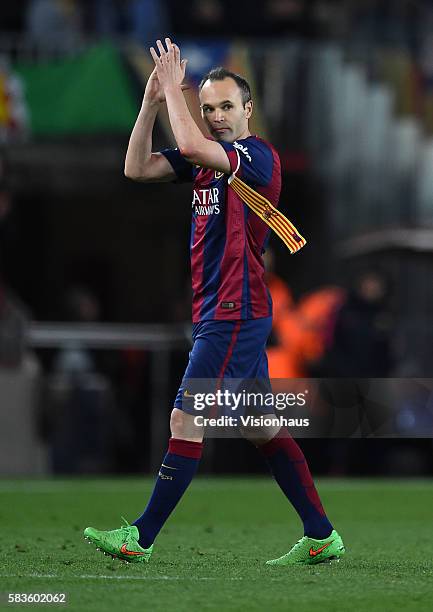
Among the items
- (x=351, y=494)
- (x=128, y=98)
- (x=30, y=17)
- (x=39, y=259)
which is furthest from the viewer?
(x=39, y=259)

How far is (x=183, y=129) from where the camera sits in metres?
6.94

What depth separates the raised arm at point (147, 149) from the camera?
24.1ft

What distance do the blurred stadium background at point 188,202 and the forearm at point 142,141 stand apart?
16.1ft

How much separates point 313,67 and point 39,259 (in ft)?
18.7

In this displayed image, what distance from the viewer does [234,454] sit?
47.1 feet

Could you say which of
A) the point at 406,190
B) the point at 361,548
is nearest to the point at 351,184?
the point at 406,190

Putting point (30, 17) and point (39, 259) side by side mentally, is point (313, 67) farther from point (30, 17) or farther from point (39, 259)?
point (39, 259)

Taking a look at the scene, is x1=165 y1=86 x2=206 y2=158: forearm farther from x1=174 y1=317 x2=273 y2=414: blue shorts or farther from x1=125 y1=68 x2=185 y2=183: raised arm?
x1=174 y1=317 x2=273 y2=414: blue shorts

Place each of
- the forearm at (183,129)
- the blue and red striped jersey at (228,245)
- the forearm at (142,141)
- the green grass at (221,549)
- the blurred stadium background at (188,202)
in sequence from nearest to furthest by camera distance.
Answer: the green grass at (221,549) → the forearm at (183,129) → the blue and red striped jersey at (228,245) → the forearm at (142,141) → the blurred stadium background at (188,202)

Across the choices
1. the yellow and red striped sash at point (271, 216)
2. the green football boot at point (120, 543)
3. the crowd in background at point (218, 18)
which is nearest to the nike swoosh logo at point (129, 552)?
the green football boot at point (120, 543)

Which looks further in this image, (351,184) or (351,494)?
(351,184)

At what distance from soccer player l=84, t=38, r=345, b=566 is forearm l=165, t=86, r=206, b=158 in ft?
0.11

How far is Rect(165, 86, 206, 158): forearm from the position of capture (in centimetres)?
692

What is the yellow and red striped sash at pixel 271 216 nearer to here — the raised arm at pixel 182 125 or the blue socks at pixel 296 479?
the raised arm at pixel 182 125
